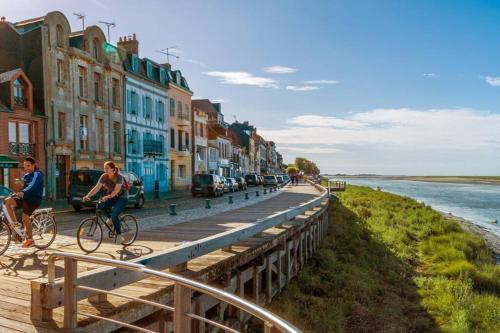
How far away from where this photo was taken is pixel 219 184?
113 ft

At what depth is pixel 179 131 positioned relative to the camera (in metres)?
44.8

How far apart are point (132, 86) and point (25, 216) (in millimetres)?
28945

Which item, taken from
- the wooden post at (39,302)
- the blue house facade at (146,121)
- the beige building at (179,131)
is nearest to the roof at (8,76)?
the blue house facade at (146,121)

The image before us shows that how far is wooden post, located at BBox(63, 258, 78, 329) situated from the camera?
4.28 meters

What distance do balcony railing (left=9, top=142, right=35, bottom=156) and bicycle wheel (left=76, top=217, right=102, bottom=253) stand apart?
17.2m

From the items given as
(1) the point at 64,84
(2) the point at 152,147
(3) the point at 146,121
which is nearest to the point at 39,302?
(1) the point at 64,84

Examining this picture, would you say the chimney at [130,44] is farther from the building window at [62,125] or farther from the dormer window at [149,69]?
the building window at [62,125]

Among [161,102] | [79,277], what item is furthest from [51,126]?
[79,277]

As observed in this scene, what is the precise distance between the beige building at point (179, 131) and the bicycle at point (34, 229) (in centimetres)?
3371

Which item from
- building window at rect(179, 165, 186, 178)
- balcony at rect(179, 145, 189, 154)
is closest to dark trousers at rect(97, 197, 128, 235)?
balcony at rect(179, 145, 189, 154)

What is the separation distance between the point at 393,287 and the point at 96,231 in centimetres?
941

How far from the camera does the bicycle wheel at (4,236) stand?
7.87 m

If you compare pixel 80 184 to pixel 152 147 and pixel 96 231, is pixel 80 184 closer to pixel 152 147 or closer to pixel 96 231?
pixel 96 231

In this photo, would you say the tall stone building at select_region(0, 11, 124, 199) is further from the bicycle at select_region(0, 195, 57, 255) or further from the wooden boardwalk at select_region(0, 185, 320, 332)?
the bicycle at select_region(0, 195, 57, 255)
